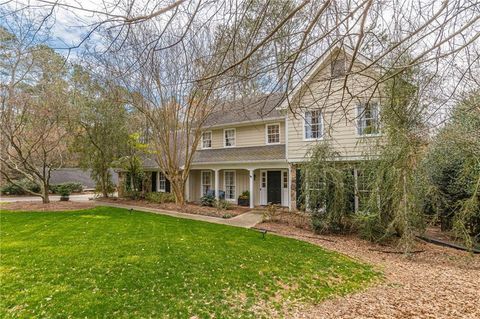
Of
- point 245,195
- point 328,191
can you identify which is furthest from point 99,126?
point 328,191

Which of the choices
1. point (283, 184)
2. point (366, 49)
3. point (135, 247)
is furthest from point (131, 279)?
point (283, 184)

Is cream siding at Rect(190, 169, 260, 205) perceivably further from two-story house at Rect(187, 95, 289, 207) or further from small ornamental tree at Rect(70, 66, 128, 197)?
small ornamental tree at Rect(70, 66, 128, 197)

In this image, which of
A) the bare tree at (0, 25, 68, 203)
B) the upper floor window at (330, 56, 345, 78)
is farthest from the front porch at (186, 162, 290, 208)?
the upper floor window at (330, 56, 345, 78)

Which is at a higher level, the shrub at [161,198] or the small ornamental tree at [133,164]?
the small ornamental tree at [133,164]

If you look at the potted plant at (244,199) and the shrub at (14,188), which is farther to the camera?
the shrub at (14,188)

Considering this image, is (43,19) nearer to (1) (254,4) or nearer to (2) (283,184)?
(1) (254,4)

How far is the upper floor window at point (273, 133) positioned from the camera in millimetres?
15500

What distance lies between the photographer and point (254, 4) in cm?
320

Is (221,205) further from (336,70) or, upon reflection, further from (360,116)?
(360,116)

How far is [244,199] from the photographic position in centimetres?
1612

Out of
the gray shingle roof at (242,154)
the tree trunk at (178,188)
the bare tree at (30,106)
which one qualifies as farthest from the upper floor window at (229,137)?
the bare tree at (30,106)

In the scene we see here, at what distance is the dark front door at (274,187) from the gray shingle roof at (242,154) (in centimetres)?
136

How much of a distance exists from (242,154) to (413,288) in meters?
11.5

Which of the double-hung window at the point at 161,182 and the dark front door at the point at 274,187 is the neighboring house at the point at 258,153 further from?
the double-hung window at the point at 161,182
